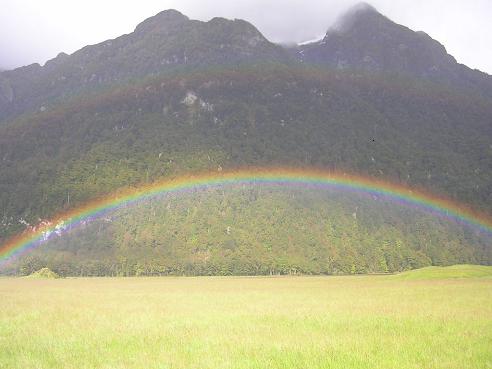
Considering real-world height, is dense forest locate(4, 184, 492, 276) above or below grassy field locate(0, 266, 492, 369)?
below

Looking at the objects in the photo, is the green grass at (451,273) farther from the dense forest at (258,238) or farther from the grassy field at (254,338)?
the dense forest at (258,238)

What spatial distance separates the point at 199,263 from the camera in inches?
5408

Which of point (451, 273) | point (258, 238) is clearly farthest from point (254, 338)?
point (258, 238)

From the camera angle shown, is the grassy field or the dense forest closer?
the grassy field

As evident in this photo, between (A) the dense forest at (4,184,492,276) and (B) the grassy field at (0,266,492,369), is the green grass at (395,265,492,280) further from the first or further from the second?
(A) the dense forest at (4,184,492,276)

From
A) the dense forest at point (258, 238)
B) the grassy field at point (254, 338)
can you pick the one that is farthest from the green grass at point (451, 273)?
the dense forest at point (258, 238)

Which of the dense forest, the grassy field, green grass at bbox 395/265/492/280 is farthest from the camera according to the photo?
the dense forest

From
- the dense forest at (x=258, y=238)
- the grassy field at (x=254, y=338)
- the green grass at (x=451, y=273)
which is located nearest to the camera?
the grassy field at (x=254, y=338)

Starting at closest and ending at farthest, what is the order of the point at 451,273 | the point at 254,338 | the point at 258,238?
the point at 254,338 < the point at 451,273 < the point at 258,238

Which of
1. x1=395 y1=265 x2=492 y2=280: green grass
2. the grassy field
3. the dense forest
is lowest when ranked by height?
the dense forest

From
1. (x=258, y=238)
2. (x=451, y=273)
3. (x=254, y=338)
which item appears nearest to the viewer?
(x=254, y=338)

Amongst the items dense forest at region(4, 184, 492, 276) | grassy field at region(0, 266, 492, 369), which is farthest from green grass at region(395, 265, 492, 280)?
dense forest at region(4, 184, 492, 276)

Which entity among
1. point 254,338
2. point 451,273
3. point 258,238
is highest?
point 254,338

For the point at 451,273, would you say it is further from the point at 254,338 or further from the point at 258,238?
the point at 258,238
